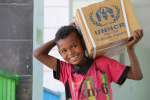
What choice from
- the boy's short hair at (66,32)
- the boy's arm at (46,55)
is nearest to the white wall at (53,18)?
the boy's arm at (46,55)

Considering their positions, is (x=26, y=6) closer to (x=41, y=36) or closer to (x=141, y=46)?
(x=41, y=36)

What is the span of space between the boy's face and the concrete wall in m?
1.34

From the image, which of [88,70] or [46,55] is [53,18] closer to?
[46,55]

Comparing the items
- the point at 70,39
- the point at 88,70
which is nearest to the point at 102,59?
the point at 88,70

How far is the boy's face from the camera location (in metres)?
2.21

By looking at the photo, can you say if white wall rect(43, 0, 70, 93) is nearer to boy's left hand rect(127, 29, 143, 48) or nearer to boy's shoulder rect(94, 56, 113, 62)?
boy's shoulder rect(94, 56, 113, 62)

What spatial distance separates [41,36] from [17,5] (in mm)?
364

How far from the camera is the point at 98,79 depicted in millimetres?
2232

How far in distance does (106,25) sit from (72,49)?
0.21 meters

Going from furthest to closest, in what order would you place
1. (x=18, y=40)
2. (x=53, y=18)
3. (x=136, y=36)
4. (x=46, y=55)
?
(x=53, y=18), (x=18, y=40), (x=46, y=55), (x=136, y=36)

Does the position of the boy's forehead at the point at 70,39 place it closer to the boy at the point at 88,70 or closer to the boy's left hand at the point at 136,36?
the boy at the point at 88,70

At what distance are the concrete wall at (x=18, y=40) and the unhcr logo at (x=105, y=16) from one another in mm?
1376

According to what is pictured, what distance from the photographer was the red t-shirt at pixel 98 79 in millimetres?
2211

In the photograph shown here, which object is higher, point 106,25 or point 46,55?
point 106,25
